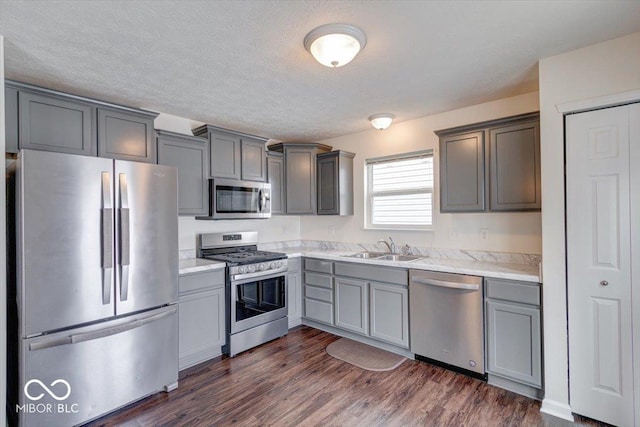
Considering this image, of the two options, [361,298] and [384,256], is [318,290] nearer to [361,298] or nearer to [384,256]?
[361,298]

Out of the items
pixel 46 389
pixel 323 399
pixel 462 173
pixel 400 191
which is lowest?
pixel 323 399

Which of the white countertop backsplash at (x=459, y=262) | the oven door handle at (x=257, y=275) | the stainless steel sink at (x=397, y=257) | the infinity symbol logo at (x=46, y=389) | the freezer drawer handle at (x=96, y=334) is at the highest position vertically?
the white countertop backsplash at (x=459, y=262)

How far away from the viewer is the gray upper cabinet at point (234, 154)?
3.48 metres

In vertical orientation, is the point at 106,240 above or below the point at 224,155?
below

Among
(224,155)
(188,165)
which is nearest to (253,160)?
(224,155)

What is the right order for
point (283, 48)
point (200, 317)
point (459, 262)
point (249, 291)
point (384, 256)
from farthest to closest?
point (384, 256), point (249, 291), point (459, 262), point (200, 317), point (283, 48)

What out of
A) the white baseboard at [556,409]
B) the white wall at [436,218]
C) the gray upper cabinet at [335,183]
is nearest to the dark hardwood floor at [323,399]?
the white baseboard at [556,409]

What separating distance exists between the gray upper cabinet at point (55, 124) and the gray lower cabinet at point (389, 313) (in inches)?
113

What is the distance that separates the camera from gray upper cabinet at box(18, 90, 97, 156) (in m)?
2.32

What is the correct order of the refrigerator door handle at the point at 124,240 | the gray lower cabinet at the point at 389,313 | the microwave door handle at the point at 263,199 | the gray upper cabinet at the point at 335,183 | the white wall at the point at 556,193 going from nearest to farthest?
the white wall at the point at 556,193, the refrigerator door handle at the point at 124,240, the gray lower cabinet at the point at 389,313, the microwave door handle at the point at 263,199, the gray upper cabinet at the point at 335,183

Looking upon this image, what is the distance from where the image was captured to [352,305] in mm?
3508

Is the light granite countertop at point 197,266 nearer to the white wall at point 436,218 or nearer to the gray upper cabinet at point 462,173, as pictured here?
the white wall at point 436,218

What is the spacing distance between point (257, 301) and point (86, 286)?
1641 millimetres

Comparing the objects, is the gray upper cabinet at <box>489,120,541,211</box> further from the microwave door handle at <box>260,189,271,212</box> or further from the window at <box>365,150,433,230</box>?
the microwave door handle at <box>260,189,271,212</box>
